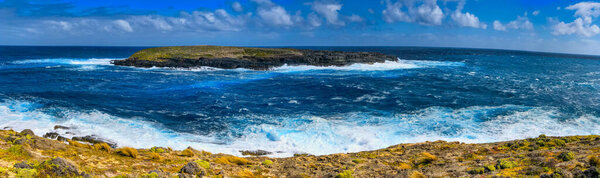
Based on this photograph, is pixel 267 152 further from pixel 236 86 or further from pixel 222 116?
pixel 236 86

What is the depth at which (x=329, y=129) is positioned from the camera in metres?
22.8

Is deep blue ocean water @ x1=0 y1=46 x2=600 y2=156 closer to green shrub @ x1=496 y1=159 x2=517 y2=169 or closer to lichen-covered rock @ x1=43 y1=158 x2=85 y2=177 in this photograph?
green shrub @ x1=496 y1=159 x2=517 y2=169

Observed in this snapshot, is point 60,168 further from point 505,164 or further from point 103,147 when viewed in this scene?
point 505,164

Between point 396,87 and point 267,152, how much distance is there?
31126 millimetres

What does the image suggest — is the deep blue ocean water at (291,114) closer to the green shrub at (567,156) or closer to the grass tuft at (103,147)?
the grass tuft at (103,147)

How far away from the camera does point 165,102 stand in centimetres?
3141

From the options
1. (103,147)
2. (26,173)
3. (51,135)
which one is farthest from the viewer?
(51,135)

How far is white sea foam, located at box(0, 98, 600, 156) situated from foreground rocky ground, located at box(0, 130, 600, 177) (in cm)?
586

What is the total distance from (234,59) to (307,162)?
219 feet

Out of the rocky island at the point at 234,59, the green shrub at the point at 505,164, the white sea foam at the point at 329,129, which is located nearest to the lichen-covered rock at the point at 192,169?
the white sea foam at the point at 329,129

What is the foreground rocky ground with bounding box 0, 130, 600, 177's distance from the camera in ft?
30.1

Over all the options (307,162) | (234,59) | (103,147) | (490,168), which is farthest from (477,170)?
(234,59)

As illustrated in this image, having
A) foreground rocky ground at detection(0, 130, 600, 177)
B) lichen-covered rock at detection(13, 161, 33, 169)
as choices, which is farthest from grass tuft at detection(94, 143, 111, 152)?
lichen-covered rock at detection(13, 161, 33, 169)

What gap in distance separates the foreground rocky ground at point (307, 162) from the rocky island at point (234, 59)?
58608 mm
